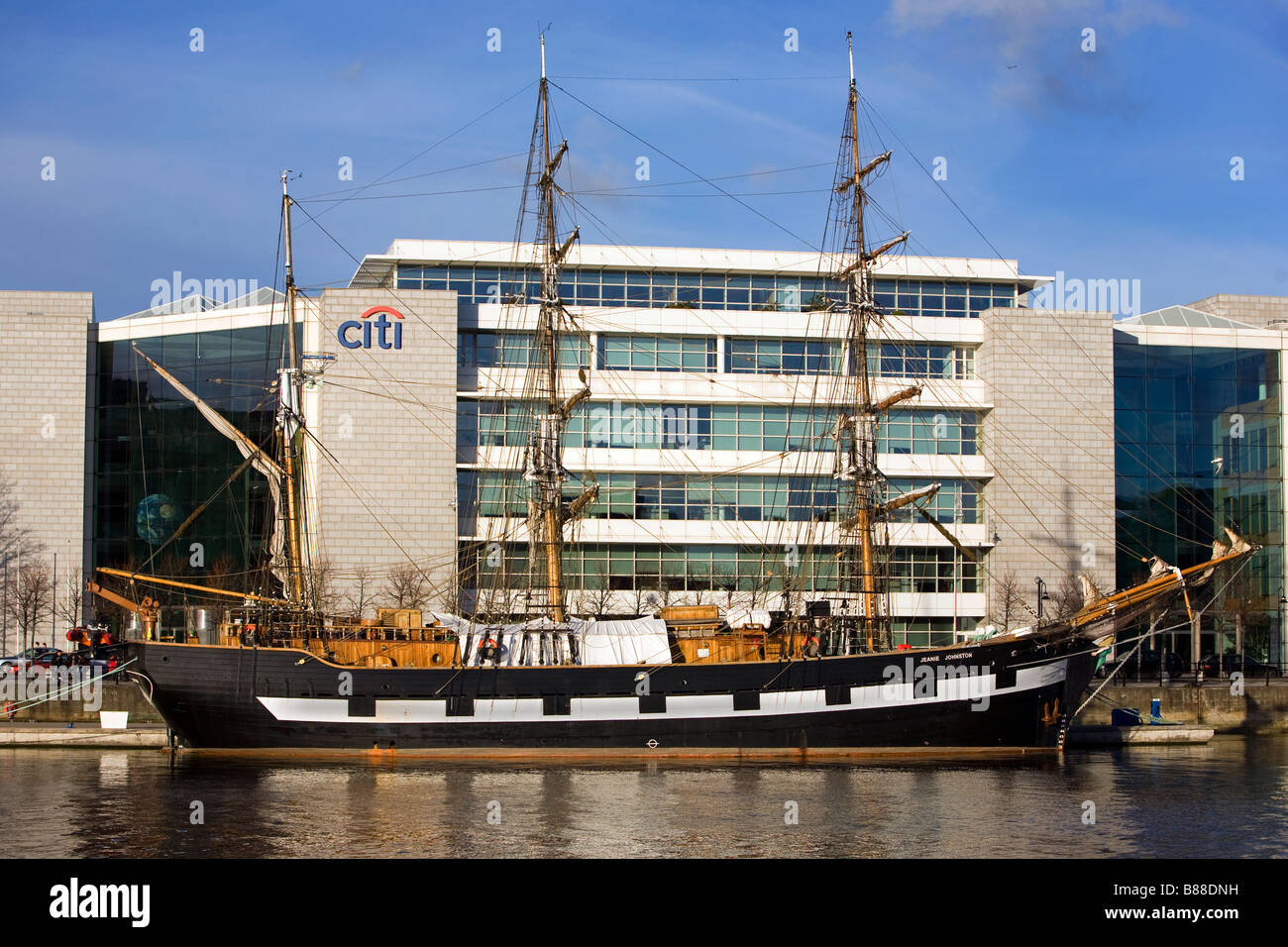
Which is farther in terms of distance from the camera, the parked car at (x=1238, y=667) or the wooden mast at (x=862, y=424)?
the parked car at (x=1238, y=667)

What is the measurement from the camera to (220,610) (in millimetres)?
46031

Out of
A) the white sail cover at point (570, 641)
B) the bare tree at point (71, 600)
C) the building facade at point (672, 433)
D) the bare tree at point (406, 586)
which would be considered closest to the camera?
the white sail cover at point (570, 641)

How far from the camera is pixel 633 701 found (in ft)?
144

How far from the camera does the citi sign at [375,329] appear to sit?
66875 mm

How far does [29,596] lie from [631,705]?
122ft

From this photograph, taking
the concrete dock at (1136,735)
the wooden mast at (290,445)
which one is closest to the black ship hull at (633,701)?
the wooden mast at (290,445)

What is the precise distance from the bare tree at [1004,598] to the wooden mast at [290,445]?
34.6 m

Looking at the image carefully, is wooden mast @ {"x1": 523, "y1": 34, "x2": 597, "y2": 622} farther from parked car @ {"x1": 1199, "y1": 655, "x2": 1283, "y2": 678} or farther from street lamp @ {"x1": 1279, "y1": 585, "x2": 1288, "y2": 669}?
street lamp @ {"x1": 1279, "y1": 585, "x2": 1288, "y2": 669}

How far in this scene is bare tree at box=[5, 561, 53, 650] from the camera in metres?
66.2

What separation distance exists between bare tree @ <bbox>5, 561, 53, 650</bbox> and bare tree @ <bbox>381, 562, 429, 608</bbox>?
1748 centimetres

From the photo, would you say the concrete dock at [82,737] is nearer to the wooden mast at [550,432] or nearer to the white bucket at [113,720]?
the white bucket at [113,720]

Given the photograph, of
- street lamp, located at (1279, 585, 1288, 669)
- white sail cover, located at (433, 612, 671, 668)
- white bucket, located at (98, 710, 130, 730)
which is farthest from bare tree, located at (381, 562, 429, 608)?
street lamp, located at (1279, 585, 1288, 669)
